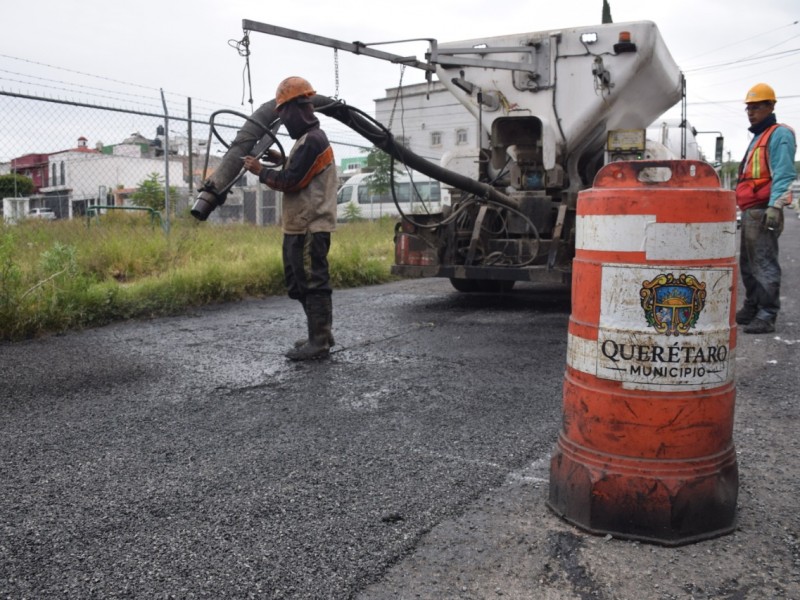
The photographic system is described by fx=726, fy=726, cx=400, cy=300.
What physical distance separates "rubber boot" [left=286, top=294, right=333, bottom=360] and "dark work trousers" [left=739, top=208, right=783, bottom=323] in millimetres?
3517

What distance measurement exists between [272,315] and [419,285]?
328 cm

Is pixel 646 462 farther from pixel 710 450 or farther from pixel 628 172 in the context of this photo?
pixel 628 172

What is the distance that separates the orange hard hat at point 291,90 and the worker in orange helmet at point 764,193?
369 centimetres

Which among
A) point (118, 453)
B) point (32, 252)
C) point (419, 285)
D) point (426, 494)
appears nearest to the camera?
point (426, 494)

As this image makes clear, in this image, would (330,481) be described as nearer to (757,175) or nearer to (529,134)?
(757,175)

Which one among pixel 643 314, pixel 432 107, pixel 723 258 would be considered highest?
pixel 432 107

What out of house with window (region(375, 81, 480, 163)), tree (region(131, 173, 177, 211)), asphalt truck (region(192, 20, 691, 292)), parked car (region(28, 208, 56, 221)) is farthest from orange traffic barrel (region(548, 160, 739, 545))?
house with window (region(375, 81, 480, 163))

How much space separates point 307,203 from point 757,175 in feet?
12.3

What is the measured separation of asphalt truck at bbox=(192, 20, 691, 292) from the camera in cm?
707

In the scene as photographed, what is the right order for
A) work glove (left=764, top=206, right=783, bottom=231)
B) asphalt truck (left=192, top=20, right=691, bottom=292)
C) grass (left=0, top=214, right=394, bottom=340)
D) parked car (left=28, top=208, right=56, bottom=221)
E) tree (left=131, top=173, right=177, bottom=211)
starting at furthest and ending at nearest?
tree (left=131, top=173, right=177, bottom=211) → parked car (left=28, top=208, right=56, bottom=221) → asphalt truck (left=192, top=20, right=691, bottom=292) → grass (left=0, top=214, right=394, bottom=340) → work glove (left=764, top=206, right=783, bottom=231)

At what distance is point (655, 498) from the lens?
95.0 inches

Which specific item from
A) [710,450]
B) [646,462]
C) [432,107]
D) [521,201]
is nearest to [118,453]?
[646,462]

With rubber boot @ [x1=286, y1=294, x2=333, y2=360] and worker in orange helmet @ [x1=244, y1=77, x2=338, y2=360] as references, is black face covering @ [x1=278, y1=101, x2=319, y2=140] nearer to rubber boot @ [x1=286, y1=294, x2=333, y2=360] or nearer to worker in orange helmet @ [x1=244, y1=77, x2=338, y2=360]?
worker in orange helmet @ [x1=244, y1=77, x2=338, y2=360]

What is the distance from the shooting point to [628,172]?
2531 mm
